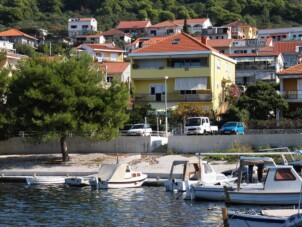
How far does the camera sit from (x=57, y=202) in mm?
37750

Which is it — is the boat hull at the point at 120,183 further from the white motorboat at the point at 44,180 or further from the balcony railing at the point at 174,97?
the balcony railing at the point at 174,97

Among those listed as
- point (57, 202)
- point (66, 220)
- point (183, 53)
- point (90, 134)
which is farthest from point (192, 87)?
point (66, 220)

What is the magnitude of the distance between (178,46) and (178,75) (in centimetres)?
381

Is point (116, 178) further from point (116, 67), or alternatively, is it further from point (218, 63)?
point (116, 67)

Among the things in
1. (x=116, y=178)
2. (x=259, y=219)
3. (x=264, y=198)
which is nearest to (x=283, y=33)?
(x=116, y=178)

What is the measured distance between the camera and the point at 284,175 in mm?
34656

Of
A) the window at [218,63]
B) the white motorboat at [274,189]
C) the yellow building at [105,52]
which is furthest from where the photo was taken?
the yellow building at [105,52]

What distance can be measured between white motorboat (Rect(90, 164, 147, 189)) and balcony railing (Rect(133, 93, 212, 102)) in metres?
27.5

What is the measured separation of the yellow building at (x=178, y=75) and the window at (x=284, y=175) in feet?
121

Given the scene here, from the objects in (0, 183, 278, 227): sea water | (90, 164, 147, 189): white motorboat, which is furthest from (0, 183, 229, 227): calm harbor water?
(90, 164, 147, 189): white motorboat

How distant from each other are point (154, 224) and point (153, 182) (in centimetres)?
1591

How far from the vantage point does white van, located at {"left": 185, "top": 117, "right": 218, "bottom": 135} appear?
59.7 metres

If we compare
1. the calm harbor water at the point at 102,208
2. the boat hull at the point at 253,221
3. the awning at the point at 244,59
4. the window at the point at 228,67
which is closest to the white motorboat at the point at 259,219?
the boat hull at the point at 253,221

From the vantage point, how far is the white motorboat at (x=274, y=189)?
112 feet
